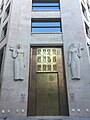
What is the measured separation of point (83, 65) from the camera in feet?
52.7

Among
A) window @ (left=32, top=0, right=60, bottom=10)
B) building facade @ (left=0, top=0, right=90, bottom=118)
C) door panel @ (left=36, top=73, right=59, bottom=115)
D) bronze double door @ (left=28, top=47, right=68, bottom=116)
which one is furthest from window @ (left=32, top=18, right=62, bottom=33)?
door panel @ (left=36, top=73, right=59, bottom=115)

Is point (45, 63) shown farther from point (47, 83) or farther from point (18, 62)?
point (18, 62)

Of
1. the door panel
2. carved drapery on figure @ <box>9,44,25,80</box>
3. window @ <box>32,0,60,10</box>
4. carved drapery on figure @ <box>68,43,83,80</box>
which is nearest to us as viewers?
the door panel

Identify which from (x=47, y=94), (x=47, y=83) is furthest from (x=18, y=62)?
(x=47, y=94)

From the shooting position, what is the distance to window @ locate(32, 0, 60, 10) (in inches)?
817


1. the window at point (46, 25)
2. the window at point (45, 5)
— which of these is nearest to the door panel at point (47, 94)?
the window at point (46, 25)

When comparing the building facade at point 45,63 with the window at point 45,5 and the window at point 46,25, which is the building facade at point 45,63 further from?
the window at point 45,5

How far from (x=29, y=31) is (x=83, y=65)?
22.0ft

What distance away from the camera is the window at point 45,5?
68.1 ft

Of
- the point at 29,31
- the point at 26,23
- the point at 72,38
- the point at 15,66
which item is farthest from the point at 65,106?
the point at 26,23

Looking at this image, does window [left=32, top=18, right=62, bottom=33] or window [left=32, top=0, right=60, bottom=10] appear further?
window [left=32, top=0, right=60, bottom=10]

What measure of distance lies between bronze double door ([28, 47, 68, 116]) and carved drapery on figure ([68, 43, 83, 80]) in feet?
3.38

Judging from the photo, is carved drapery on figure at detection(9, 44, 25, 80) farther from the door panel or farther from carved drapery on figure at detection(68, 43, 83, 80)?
carved drapery on figure at detection(68, 43, 83, 80)

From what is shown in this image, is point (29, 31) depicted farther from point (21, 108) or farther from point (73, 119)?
point (73, 119)
